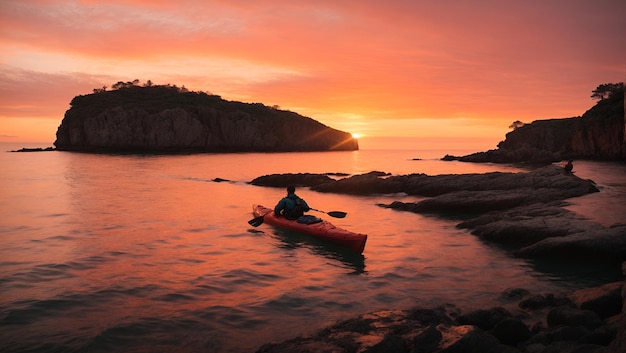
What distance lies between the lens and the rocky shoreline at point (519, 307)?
22.8 ft

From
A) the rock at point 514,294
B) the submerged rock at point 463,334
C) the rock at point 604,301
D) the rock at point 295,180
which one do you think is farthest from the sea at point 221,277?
the rock at point 295,180

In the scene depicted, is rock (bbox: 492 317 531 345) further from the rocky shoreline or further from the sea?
the sea

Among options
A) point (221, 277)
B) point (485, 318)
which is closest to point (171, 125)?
point (221, 277)

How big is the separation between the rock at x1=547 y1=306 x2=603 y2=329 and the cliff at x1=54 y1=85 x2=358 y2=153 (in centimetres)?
12987

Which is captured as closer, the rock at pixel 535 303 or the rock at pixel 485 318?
the rock at pixel 485 318

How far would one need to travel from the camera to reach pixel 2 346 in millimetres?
8492

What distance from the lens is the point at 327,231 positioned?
57.3 feet

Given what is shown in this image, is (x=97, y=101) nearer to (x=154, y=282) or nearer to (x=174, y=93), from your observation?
(x=174, y=93)

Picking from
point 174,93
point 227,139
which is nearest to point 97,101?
point 174,93

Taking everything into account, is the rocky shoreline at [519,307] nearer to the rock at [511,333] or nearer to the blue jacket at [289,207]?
the rock at [511,333]

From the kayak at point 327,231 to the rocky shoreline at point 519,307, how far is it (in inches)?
217

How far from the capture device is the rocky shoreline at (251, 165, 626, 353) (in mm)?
6953

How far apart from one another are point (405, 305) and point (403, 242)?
8.05m

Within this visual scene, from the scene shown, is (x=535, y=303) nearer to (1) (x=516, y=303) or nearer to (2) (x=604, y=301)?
(1) (x=516, y=303)
